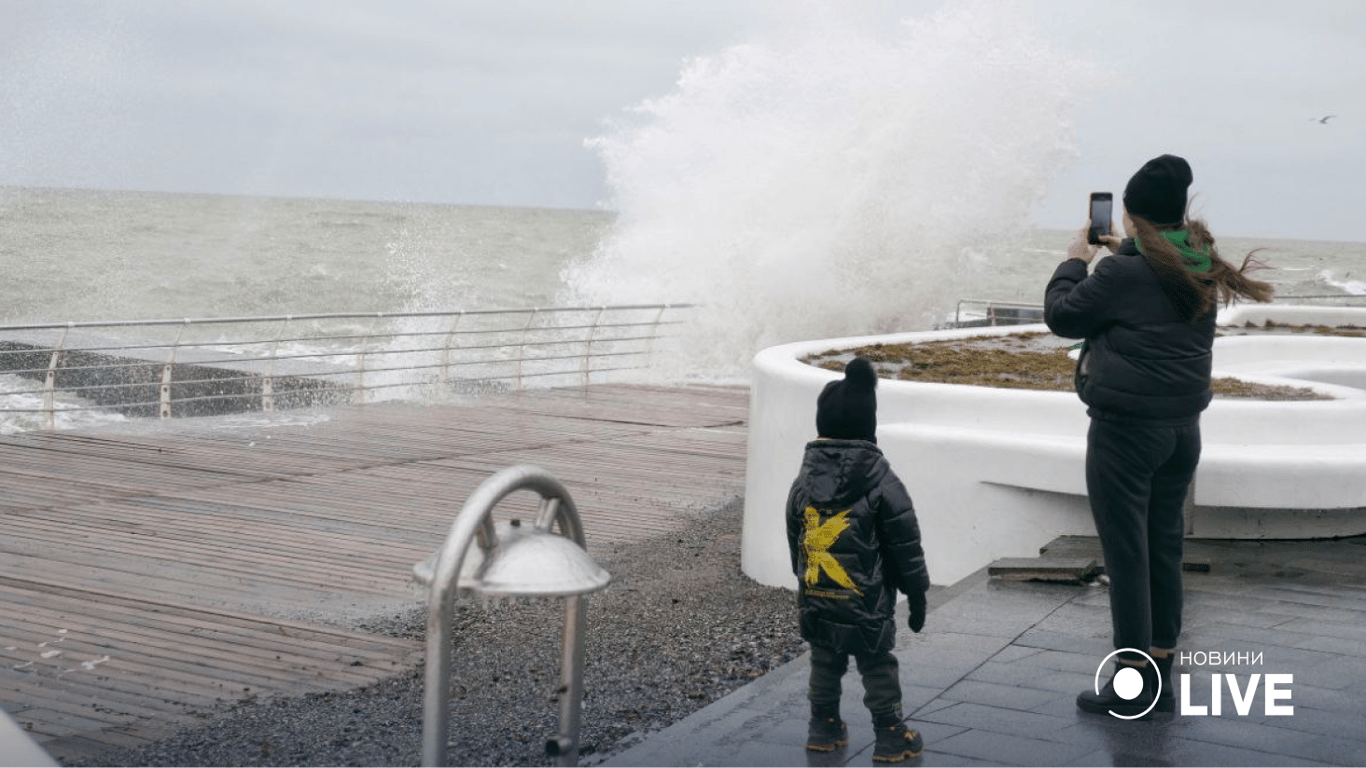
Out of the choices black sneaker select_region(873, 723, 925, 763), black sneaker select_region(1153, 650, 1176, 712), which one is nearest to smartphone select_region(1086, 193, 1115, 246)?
black sneaker select_region(1153, 650, 1176, 712)

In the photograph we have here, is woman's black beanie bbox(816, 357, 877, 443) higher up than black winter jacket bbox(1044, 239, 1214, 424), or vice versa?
black winter jacket bbox(1044, 239, 1214, 424)

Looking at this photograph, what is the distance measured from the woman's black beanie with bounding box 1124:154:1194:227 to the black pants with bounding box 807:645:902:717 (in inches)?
50.6

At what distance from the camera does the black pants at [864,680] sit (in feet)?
11.8

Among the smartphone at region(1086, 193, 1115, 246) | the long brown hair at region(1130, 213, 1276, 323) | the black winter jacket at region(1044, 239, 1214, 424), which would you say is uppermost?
the smartphone at region(1086, 193, 1115, 246)

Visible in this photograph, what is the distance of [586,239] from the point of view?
84812 millimetres

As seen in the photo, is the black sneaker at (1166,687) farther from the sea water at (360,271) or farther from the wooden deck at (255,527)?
the sea water at (360,271)

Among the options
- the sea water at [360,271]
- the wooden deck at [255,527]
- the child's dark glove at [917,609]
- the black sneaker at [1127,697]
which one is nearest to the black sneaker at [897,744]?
the child's dark glove at [917,609]

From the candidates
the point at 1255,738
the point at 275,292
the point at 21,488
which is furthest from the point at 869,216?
the point at 275,292

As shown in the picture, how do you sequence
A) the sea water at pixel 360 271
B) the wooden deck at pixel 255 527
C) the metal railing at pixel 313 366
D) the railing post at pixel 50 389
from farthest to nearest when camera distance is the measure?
the sea water at pixel 360 271 → the metal railing at pixel 313 366 → the railing post at pixel 50 389 → the wooden deck at pixel 255 527

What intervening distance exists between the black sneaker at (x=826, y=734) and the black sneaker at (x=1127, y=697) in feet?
2.17

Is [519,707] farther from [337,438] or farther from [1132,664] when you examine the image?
[337,438]

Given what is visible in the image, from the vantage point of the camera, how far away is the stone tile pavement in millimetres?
3607

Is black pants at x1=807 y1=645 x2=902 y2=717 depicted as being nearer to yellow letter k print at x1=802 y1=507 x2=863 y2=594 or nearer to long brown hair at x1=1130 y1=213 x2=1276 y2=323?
yellow letter k print at x1=802 y1=507 x2=863 y2=594

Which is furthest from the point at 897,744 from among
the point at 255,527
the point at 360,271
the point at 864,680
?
the point at 360,271
